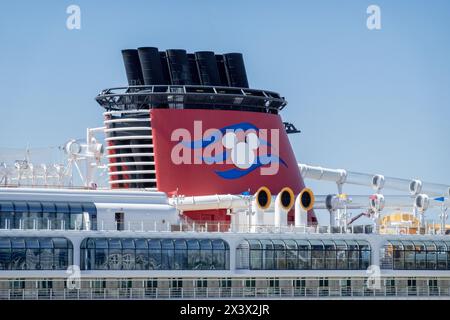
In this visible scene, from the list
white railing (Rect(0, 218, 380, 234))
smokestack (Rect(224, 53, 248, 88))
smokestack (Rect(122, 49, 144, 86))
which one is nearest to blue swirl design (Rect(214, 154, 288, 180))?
white railing (Rect(0, 218, 380, 234))

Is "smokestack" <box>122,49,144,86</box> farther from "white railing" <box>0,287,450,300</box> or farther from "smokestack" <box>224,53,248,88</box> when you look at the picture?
"white railing" <box>0,287,450,300</box>

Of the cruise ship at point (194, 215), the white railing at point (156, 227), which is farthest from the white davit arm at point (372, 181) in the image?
the white railing at point (156, 227)

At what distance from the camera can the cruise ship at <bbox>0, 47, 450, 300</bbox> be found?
9762 centimetres

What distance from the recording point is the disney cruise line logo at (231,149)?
108 meters

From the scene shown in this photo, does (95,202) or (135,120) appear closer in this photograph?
(95,202)

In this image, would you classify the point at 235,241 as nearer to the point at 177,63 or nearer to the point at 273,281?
the point at 273,281

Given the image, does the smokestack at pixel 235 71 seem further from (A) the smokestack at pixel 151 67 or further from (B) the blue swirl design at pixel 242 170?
(B) the blue swirl design at pixel 242 170

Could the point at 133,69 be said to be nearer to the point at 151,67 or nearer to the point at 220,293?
the point at 151,67

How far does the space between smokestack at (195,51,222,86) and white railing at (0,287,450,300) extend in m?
16.7
